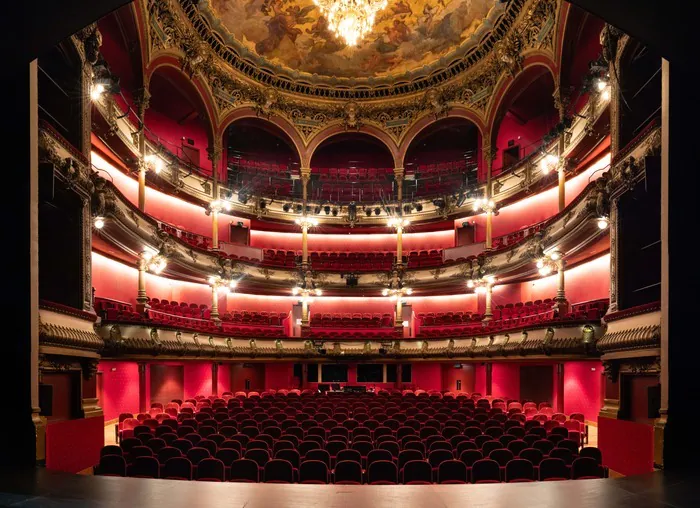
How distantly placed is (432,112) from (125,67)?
576 inches

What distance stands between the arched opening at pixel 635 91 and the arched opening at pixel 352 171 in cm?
1748

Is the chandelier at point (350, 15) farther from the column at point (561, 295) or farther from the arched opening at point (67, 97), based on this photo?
the column at point (561, 295)

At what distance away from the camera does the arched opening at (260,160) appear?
27484 millimetres

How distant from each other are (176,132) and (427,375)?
17170 millimetres

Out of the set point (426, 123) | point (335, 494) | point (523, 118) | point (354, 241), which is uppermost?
point (426, 123)

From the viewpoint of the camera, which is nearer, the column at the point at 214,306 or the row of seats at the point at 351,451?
the row of seats at the point at 351,451

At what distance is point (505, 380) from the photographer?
20766 mm

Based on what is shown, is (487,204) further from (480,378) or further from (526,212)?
(480,378)

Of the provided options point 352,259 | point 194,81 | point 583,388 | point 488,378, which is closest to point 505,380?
point 488,378

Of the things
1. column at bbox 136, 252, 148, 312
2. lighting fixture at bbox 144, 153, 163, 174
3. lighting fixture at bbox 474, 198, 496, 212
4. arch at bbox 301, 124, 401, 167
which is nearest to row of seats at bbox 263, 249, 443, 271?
lighting fixture at bbox 474, 198, 496, 212

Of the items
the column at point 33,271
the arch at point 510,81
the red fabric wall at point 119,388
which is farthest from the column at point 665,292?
the arch at point 510,81

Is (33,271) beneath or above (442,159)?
beneath
